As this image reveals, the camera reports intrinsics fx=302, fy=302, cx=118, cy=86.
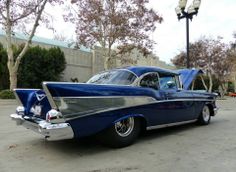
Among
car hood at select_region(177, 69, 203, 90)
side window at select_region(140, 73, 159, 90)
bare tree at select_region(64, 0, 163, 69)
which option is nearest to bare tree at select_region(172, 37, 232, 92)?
bare tree at select_region(64, 0, 163, 69)

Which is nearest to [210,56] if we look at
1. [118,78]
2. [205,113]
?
[205,113]

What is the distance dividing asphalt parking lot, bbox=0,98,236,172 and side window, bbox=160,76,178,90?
1.16 m

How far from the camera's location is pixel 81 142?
625 cm

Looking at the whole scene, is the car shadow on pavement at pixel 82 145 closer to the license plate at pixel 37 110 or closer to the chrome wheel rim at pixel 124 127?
the chrome wheel rim at pixel 124 127

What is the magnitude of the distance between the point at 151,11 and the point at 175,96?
1998cm

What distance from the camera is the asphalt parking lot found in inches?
183

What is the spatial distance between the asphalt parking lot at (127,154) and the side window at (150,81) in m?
1.20

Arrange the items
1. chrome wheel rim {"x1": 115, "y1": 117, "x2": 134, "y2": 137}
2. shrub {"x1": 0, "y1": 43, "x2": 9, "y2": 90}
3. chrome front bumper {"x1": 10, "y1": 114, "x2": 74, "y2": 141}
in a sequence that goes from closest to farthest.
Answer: chrome front bumper {"x1": 10, "y1": 114, "x2": 74, "y2": 141}, chrome wheel rim {"x1": 115, "y1": 117, "x2": 134, "y2": 137}, shrub {"x1": 0, "y1": 43, "x2": 9, "y2": 90}

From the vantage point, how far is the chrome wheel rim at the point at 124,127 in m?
5.81

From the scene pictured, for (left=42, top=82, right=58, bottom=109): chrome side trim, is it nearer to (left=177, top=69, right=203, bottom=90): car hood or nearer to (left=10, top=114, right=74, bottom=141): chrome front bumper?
(left=10, top=114, right=74, bottom=141): chrome front bumper

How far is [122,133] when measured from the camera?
5891 mm

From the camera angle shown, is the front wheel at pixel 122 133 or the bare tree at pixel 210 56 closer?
the front wheel at pixel 122 133

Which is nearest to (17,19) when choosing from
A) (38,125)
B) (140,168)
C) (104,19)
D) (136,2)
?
(104,19)

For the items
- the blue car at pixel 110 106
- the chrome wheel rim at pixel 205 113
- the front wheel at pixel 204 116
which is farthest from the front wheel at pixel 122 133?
the chrome wheel rim at pixel 205 113
